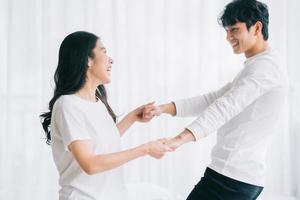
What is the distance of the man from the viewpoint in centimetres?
156

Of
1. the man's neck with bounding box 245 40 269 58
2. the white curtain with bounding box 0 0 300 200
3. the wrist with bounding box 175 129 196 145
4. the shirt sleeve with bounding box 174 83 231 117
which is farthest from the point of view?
the white curtain with bounding box 0 0 300 200

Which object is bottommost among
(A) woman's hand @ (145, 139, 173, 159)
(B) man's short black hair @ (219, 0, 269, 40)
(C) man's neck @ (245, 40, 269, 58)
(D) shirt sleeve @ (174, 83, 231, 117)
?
(A) woman's hand @ (145, 139, 173, 159)

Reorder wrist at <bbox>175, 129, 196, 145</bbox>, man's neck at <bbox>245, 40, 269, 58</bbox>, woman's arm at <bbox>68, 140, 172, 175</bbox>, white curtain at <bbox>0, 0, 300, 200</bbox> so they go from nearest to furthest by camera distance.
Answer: woman's arm at <bbox>68, 140, 172, 175</bbox> < wrist at <bbox>175, 129, 196, 145</bbox> < man's neck at <bbox>245, 40, 269, 58</bbox> < white curtain at <bbox>0, 0, 300, 200</bbox>

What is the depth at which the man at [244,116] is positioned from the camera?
156 cm

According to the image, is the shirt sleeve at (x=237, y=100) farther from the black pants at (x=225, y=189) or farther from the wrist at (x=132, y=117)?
the wrist at (x=132, y=117)

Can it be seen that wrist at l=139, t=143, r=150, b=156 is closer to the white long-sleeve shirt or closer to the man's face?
the white long-sleeve shirt

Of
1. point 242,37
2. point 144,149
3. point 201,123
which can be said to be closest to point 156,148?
point 144,149

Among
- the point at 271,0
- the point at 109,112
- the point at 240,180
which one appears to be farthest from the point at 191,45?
the point at 240,180

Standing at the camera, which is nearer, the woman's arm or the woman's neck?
the woman's arm

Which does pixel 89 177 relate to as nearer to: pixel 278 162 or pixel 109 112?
pixel 109 112

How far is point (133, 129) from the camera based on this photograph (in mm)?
3137

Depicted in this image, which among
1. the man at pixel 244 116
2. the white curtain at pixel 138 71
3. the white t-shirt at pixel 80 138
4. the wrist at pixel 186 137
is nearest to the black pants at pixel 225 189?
the man at pixel 244 116

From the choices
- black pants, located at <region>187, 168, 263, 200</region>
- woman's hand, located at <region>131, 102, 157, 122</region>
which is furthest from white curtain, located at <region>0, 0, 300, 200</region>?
black pants, located at <region>187, 168, 263, 200</region>

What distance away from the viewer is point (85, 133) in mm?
1505
